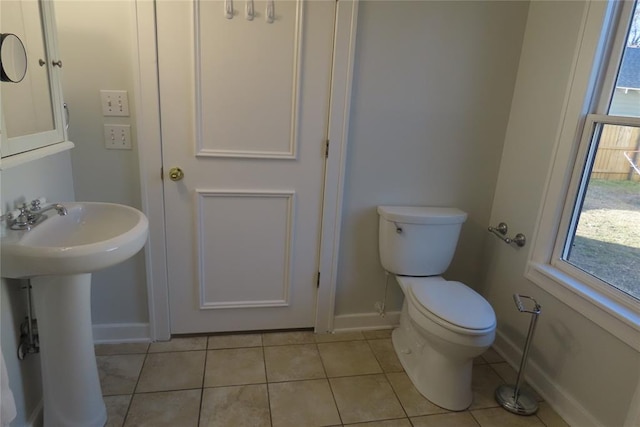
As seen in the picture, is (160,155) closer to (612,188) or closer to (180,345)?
(180,345)

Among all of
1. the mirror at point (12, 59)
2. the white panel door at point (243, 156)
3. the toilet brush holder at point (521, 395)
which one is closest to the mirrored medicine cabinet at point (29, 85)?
the mirror at point (12, 59)

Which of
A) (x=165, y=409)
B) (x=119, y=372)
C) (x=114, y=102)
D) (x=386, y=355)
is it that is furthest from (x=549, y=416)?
(x=114, y=102)

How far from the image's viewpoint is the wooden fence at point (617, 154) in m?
1.51

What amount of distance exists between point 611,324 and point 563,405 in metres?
0.46

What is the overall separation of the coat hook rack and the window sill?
0.13 meters

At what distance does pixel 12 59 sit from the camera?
1.22m

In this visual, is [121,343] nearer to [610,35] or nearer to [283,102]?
[283,102]

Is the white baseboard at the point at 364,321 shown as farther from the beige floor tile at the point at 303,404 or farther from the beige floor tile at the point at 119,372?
the beige floor tile at the point at 119,372

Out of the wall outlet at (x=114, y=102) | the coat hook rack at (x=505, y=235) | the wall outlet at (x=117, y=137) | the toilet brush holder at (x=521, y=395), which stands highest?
the wall outlet at (x=114, y=102)

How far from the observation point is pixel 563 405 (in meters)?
1.69

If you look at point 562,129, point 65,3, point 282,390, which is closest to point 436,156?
point 562,129

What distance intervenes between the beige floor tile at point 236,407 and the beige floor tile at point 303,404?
0.14 ft

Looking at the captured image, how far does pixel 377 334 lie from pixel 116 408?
Result: 4.38 feet

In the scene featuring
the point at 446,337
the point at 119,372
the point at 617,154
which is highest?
the point at 617,154
